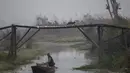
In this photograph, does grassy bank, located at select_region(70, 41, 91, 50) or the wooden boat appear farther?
grassy bank, located at select_region(70, 41, 91, 50)

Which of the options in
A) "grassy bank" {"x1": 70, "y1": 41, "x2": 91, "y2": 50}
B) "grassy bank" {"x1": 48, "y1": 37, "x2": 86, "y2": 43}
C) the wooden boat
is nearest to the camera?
the wooden boat

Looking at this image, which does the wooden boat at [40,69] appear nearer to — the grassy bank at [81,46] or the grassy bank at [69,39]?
the grassy bank at [81,46]

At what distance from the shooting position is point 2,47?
2680 cm

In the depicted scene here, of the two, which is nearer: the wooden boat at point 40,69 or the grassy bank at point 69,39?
the wooden boat at point 40,69

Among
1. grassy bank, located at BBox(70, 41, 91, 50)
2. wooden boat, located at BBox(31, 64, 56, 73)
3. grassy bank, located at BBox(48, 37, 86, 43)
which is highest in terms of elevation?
wooden boat, located at BBox(31, 64, 56, 73)

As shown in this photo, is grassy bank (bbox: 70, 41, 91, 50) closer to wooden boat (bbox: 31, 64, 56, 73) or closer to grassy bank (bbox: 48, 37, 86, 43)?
grassy bank (bbox: 48, 37, 86, 43)

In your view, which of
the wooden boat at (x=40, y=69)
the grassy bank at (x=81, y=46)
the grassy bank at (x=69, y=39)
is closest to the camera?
the wooden boat at (x=40, y=69)

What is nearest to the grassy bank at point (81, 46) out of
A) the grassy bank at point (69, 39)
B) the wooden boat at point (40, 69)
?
the grassy bank at point (69, 39)

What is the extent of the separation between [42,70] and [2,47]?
10352mm

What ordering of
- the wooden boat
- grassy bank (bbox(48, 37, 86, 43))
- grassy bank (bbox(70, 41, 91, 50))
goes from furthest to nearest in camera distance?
grassy bank (bbox(48, 37, 86, 43))
grassy bank (bbox(70, 41, 91, 50))
the wooden boat

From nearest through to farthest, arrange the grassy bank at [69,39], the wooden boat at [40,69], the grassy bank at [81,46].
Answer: the wooden boat at [40,69] < the grassy bank at [81,46] < the grassy bank at [69,39]

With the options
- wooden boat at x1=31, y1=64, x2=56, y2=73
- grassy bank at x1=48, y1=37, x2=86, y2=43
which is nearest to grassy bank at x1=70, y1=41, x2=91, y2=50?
grassy bank at x1=48, y1=37, x2=86, y2=43

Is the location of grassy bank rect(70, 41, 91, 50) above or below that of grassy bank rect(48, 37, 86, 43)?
below

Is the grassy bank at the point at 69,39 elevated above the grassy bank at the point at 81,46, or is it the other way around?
the grassy bank at the point at 69,39
